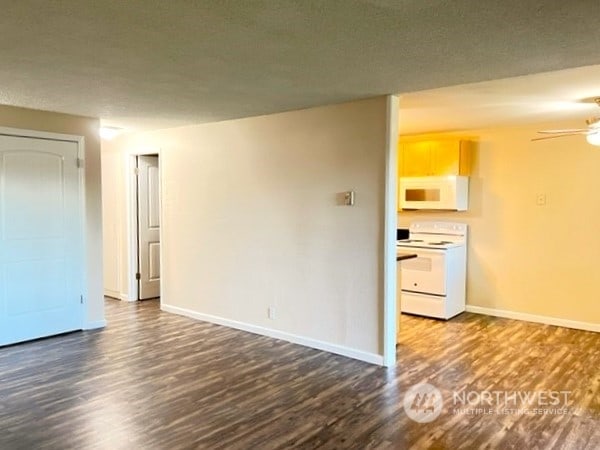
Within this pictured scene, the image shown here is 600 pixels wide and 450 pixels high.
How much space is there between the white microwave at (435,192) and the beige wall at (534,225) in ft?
0.64

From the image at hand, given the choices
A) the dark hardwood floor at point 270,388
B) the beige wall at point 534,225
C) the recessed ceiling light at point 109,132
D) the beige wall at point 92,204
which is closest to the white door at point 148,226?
the recessed ceiling light at point 109,132

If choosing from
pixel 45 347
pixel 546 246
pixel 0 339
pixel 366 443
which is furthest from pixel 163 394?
pixel 546 246

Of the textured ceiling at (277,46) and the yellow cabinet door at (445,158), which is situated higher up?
the textured ceiling at (277,46)

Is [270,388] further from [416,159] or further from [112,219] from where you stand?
[112,219]

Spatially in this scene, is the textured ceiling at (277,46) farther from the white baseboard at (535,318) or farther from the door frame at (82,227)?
the white baseboard at (535,318)

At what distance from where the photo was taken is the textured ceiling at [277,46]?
2121 mm

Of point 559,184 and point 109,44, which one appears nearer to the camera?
point 109,44

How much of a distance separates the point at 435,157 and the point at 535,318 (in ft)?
7.38

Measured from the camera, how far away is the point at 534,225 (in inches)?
217

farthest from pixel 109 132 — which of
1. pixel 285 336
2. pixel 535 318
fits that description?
pixel 535 318

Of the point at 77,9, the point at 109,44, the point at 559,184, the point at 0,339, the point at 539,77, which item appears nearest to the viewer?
the point at 77,9

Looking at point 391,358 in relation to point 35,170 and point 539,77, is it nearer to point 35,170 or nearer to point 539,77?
point 539,77

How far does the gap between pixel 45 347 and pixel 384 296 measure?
325 centimetres

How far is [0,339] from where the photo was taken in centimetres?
452
